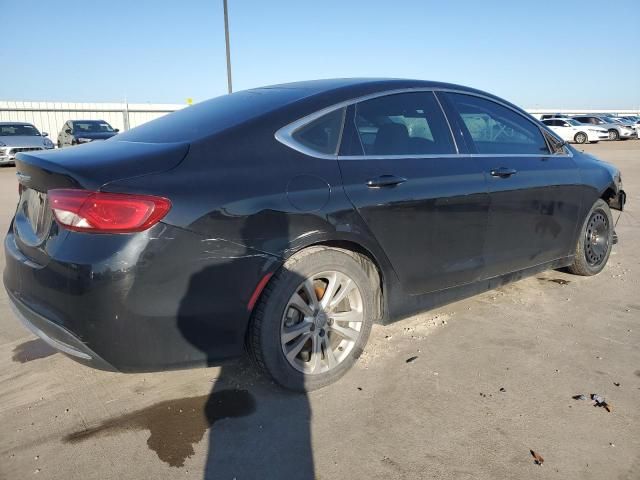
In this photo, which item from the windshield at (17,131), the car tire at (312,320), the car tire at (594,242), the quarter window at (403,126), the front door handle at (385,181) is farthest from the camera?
the windshield at (17,131)

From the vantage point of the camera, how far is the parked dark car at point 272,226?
2.30m

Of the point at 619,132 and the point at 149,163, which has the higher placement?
the point at 149,163

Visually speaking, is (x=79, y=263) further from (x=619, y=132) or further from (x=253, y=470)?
(x=619, y=132)

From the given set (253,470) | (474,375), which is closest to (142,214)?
(253,470)

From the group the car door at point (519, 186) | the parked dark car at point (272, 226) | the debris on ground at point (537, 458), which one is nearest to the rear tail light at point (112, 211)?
the parked dark car at point (272, 226)

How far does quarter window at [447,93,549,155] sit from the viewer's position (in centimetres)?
364

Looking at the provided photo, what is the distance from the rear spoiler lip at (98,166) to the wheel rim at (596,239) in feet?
12.3

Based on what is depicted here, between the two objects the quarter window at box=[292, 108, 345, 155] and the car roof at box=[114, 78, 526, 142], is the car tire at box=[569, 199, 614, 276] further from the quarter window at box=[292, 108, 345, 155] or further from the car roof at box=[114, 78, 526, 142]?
the quarter window at box=[292, 108, 345, 155]

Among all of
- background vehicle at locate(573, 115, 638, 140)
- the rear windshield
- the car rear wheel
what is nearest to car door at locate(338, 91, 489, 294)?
the rear windshield

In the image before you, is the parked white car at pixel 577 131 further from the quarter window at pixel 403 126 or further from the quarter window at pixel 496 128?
the quarter window at pixel 403 126

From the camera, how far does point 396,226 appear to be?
9.87ft

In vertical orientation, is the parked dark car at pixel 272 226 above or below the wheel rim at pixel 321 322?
above

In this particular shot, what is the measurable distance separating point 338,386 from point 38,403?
1623mm

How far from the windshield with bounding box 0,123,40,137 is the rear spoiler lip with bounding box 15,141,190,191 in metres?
17.6
